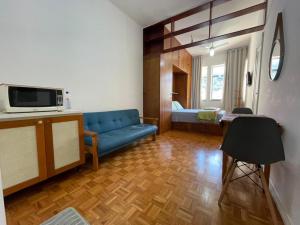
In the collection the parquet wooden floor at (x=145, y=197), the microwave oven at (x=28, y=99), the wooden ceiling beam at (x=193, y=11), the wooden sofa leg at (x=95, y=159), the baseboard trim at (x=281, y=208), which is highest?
the wooden ceiling beam at (x=193, y=11)

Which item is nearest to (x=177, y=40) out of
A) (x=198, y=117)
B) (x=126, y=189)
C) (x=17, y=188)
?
(x=198, y=117)

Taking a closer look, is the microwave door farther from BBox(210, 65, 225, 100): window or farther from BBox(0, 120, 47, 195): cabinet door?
BBox(210, 65, 225, 100): window

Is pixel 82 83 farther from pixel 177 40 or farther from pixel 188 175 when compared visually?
pixel 177 40

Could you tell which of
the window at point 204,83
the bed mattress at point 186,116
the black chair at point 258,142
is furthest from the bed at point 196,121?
the black chair at point 258,142

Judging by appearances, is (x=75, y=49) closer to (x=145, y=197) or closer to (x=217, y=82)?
(x=145, y=197)

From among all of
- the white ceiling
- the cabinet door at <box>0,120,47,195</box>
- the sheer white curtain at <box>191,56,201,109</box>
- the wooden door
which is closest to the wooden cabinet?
the cabinet door at <box>0,120,47,195</box>

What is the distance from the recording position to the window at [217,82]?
5804 millimetres

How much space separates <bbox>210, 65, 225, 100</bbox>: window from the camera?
229 inches

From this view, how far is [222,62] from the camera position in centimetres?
567

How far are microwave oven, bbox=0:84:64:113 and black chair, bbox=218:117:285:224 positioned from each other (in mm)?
2003

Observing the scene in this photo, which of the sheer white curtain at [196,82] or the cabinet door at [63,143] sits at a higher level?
the sheer white curtain at [196,82]

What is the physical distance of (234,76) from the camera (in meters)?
5.35

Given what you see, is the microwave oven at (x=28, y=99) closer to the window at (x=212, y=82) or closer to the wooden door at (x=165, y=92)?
the wooden door at (x=165, y=92)

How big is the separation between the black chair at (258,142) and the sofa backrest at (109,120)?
2.04 metres
